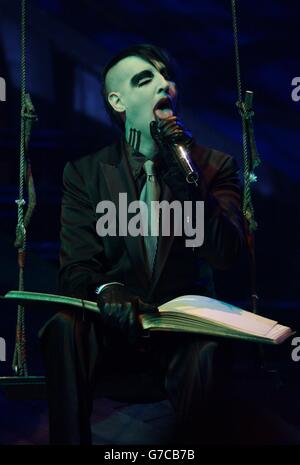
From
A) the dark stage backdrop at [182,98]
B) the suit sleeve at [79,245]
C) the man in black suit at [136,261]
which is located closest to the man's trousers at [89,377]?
the man in black suit at [136,261]

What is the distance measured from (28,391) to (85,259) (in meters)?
0.48

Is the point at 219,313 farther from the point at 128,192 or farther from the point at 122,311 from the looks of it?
the point at 128,192

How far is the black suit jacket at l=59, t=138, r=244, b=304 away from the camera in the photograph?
74.8 inches

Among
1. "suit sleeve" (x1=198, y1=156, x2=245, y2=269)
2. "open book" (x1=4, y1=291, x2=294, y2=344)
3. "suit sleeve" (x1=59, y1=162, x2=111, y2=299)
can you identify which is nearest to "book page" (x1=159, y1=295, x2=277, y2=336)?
"open book" (x1=4, y1=291, x2=294, y2=344)

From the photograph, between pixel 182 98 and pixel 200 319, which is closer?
pixel 200 319

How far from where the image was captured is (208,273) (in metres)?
2.12

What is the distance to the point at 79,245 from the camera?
2.08 metres

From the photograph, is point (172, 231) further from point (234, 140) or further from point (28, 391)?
point (234, 140)

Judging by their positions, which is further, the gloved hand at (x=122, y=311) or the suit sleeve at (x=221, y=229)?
the suit sleeve at (x=221, y=229)

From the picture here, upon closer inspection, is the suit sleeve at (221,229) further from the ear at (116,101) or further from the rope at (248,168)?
the ear at (116,101)

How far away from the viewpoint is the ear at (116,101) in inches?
85.8

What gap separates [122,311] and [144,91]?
2.79 ft

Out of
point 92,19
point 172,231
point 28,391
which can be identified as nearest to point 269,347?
point 172,231

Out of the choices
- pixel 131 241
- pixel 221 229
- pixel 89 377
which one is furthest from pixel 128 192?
pixel 89 377
